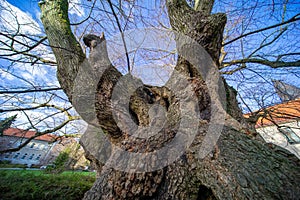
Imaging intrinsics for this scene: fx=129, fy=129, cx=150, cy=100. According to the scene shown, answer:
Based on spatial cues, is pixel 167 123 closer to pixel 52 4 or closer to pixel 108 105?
pixel 108 105

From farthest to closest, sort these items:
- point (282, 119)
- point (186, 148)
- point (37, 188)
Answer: point (282, 119) < point (37, 188) < point (186, 148)

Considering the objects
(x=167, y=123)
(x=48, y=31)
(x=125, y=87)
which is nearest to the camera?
(x=167, y=123)

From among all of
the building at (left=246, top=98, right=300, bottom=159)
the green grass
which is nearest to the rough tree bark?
the green grass

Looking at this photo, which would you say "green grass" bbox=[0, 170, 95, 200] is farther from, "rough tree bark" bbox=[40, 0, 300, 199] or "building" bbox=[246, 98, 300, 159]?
"building" bbox=[246, 98, 300, 159]

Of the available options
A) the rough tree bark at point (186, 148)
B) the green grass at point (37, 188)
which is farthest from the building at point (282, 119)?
the green grass at point (37, 188)

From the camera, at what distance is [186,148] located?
0.96 meters

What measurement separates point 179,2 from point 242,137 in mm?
1749

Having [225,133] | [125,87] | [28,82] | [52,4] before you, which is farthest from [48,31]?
[225,133]

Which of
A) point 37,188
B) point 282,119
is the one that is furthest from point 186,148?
point 282,119

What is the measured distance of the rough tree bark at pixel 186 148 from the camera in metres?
0.67

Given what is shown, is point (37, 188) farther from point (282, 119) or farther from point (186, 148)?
point (282, 119)

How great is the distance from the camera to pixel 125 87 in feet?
5.33

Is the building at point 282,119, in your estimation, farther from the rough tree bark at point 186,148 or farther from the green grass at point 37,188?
the green grass at point 37,188

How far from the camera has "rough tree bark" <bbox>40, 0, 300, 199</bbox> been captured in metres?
0.67
